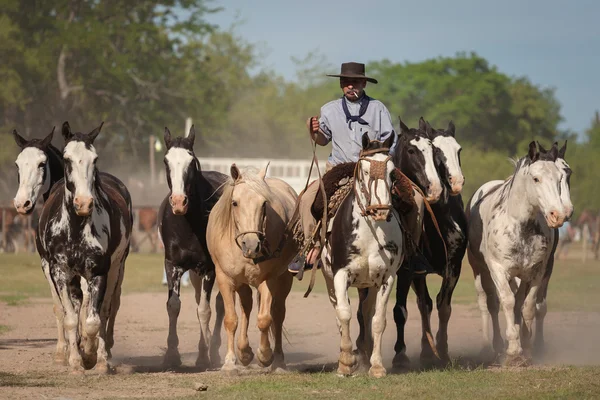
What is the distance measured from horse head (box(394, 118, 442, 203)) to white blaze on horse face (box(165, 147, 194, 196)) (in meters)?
2.39

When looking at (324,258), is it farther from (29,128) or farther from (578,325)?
(29,128)

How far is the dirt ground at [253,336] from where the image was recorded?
12.1m

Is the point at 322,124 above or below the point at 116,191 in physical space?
above

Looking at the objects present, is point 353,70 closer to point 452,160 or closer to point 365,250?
point 452,160

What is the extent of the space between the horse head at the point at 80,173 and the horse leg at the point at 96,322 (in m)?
0.74

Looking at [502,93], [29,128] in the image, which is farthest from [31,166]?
[502,93]

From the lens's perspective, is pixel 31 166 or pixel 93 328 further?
pixel 31 166

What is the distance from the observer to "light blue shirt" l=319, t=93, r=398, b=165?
11.4 metres

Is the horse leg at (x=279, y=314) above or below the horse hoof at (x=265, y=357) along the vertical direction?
above

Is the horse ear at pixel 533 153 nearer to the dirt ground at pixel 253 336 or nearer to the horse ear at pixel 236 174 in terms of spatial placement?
the dirt ground at pixel 253 336

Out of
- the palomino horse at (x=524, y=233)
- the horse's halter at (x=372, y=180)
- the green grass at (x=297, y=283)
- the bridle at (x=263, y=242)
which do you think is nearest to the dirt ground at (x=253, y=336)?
the palomino horse at (x=524, y=233)

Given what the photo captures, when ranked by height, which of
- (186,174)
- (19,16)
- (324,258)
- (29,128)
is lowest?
(324,258)

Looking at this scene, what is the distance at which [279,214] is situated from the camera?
454 inches

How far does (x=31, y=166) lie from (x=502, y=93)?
7743 cm
